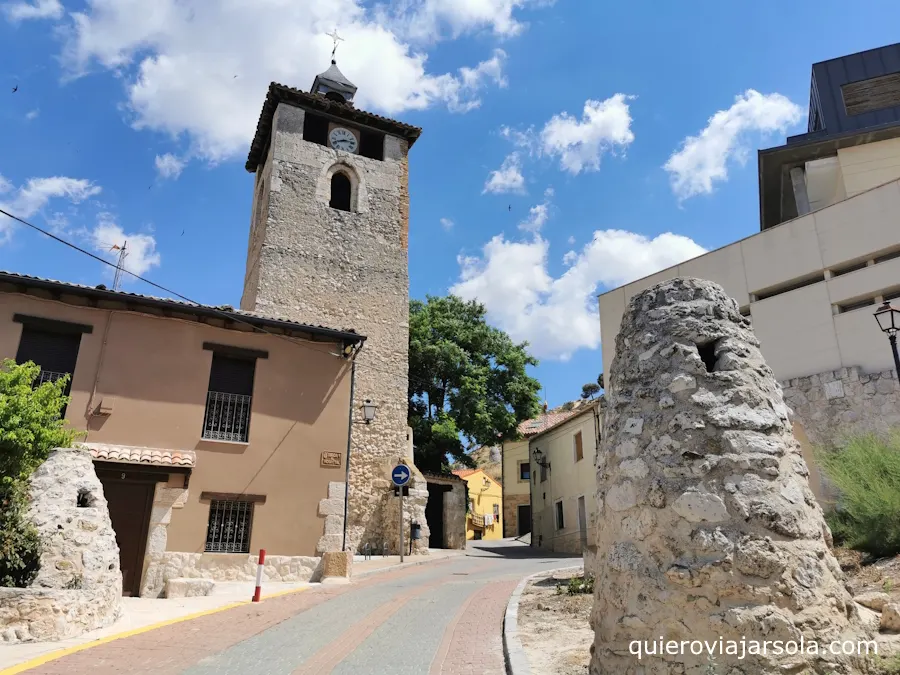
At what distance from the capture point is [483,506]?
43656 mm

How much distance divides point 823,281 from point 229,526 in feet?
45.5

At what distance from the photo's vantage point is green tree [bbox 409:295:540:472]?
2655 centimetres

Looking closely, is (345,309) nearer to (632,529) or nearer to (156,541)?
(156,541)

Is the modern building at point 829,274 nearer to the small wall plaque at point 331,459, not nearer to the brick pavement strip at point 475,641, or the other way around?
the small wall plaque at point 331,459

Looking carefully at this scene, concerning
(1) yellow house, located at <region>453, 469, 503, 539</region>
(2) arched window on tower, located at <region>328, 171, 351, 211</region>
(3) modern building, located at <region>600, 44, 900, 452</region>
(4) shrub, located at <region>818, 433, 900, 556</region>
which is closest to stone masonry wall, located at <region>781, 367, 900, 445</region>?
(3) modern building, located at <region>600, 44, 900, 452</region>

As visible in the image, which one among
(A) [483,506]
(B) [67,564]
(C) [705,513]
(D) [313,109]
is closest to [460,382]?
(D) [313,109]

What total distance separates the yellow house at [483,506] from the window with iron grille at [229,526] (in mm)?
27729

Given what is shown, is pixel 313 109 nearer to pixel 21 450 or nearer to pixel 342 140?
pixel 342 140

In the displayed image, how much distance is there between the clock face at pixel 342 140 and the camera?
25422 mm

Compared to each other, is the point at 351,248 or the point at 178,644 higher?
the point at 351,248

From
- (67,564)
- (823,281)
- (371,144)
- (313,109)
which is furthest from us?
(371,144)

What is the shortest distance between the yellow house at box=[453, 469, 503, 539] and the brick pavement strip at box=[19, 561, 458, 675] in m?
30.9

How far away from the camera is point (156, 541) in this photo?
38.4 feet

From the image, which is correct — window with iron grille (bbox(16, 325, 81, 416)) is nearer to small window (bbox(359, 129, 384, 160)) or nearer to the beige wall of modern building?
the beige wall of modern building
